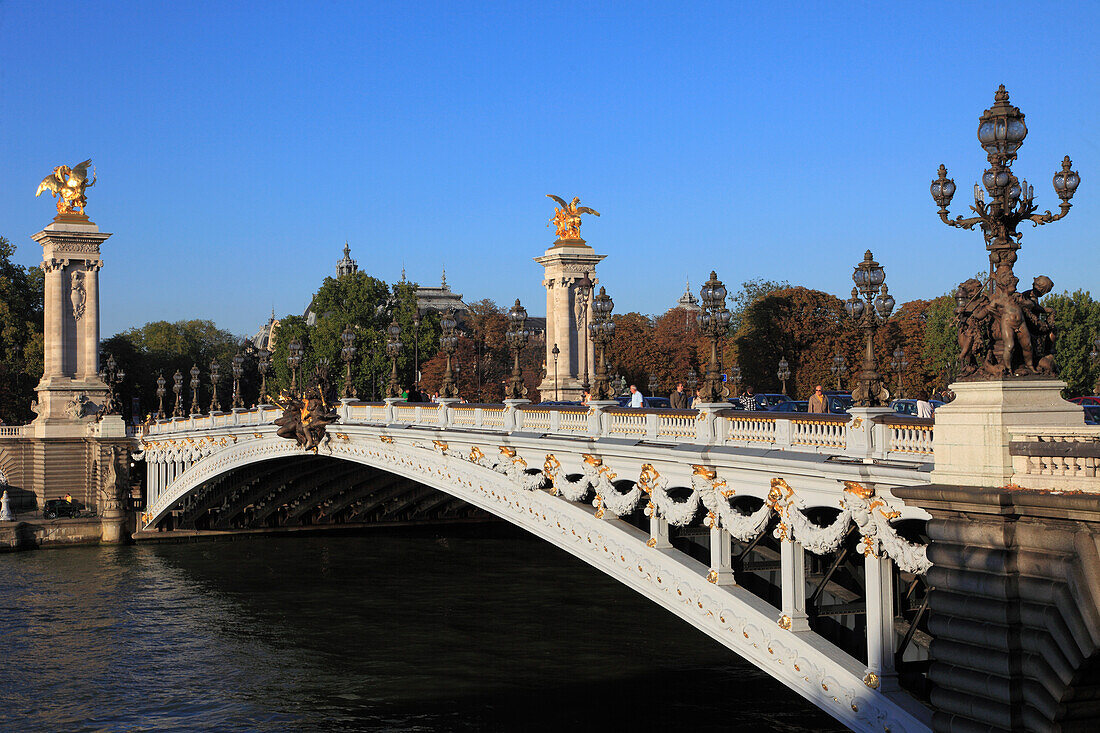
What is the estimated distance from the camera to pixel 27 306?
72688 mm

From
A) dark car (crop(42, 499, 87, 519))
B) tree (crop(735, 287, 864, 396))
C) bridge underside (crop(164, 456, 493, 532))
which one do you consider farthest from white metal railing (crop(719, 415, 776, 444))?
tree (crop(735, 287, 864, 396))

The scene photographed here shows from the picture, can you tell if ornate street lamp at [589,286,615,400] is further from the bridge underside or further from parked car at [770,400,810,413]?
the bridge underside

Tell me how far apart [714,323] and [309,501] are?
3570cm

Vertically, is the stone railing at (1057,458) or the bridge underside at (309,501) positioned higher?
the stone railing at (1057,458)

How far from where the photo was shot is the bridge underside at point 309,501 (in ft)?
152

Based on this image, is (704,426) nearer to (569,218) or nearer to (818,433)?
(818,433)

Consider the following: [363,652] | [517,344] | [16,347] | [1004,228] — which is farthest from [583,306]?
[16,347]

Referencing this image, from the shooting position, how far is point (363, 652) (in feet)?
97.6

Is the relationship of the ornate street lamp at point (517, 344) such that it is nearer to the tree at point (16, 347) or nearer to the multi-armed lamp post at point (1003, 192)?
the multi-armed lamp post at point (1003, 192)

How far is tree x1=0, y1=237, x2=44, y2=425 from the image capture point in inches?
2707

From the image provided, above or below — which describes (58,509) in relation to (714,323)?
below

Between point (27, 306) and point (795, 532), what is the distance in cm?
6714

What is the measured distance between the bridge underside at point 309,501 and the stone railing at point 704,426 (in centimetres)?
1560

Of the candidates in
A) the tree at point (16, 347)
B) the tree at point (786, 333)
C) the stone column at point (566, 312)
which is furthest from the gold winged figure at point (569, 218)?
the tree at point (16, 347)
